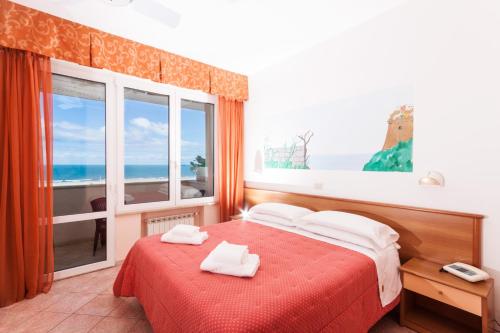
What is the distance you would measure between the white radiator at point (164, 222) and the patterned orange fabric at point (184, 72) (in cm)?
182

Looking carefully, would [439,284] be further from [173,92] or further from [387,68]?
[173,92]

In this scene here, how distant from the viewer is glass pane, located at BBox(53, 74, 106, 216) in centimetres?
268

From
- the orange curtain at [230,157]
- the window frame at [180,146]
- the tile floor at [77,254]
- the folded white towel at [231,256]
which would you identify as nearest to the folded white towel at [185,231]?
the folded white towel at [231,256]

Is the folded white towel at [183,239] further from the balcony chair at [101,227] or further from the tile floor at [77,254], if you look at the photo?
the tile floor at [77,254]

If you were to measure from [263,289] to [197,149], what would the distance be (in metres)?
2.75

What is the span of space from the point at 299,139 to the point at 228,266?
204cm

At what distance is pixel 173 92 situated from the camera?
3408 mm

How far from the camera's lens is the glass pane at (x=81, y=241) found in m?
2.88

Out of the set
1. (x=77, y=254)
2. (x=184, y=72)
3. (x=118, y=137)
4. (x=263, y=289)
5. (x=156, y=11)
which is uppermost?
(x=184, y=72)

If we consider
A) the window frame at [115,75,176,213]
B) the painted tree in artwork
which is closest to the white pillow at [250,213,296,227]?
the painted tree in artwork

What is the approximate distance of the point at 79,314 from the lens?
6.77 feet

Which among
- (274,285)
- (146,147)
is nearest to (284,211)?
(274,285)

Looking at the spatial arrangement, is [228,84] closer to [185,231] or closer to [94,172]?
[94,172]

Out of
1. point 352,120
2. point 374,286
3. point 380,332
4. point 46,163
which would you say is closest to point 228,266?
point 374,286
